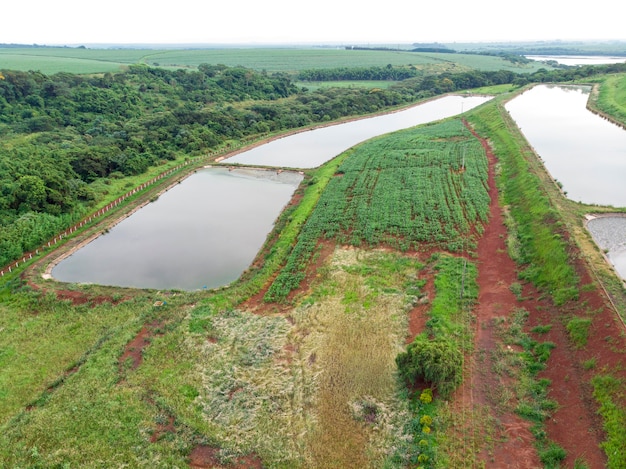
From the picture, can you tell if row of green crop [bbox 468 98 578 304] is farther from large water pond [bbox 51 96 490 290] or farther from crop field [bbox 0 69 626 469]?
large water pond [bbox 51 96 490 290]

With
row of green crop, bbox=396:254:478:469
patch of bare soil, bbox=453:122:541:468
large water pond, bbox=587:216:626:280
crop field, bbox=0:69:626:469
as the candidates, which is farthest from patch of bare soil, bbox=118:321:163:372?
large water pond, bbox=587:216:626:280

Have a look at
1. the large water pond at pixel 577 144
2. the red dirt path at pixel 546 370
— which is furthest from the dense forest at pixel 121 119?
the large water pond at pixel 577 144

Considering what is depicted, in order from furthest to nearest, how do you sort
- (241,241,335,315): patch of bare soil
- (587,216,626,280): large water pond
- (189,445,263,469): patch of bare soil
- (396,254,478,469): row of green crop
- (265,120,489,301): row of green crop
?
(265,120,489,301): row of green crop, (587,216,626,280): large water pond, (241,241,335,315): patch of bare soil, (396,254,478,469): row of green crop, (189,445,263,469): patch of bare soil

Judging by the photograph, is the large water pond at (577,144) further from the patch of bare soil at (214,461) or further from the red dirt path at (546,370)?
the patch of bare soil at (214,461)

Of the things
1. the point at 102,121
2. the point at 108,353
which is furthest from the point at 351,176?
the point at 102,121

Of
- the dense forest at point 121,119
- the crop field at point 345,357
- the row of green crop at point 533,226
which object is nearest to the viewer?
the crop field at point 345,357

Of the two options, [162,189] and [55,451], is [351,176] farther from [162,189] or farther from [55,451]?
[55,451]
